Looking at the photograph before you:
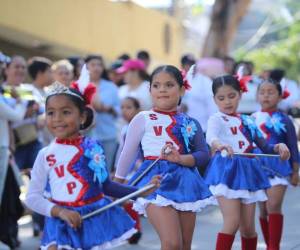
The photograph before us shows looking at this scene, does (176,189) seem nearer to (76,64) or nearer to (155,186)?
(155,186)

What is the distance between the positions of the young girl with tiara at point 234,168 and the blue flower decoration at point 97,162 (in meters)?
1.36

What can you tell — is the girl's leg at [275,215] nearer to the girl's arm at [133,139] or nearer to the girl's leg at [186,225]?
the girl's leg at [186,225]

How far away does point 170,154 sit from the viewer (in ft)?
19.3

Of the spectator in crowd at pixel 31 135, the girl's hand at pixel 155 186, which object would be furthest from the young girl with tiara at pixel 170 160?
the spectator in crowd at pixel 31 135

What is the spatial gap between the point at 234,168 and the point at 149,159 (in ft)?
3.37

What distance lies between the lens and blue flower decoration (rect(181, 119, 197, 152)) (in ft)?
20.0

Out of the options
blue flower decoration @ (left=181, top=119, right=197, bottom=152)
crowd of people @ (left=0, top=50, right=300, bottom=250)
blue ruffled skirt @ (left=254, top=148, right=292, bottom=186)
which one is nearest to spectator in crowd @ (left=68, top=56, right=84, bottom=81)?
crowd of people @ (left=0, top=50, right=300, bottom=250)

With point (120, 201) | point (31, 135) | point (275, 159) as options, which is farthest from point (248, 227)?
point (31, 135)

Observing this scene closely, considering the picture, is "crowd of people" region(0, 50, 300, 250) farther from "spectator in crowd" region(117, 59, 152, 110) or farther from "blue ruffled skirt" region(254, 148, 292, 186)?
"spectator in crowd" region(117, 59, 152, 110)

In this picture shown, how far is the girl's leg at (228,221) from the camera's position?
21.8ft

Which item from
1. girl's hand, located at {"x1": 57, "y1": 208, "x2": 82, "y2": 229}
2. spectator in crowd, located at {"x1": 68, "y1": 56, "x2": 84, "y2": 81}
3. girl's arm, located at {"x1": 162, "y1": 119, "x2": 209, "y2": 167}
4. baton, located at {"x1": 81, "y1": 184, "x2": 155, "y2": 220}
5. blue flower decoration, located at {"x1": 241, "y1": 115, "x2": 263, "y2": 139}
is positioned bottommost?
girl's hand, located at {"x1": 57, "y1": 208, "x2": 82, "y2": 229}

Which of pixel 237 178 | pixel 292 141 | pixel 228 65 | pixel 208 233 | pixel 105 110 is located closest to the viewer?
pixel 237 178

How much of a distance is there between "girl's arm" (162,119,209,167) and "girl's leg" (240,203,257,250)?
2.98ft

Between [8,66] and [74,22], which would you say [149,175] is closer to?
[8,66]
